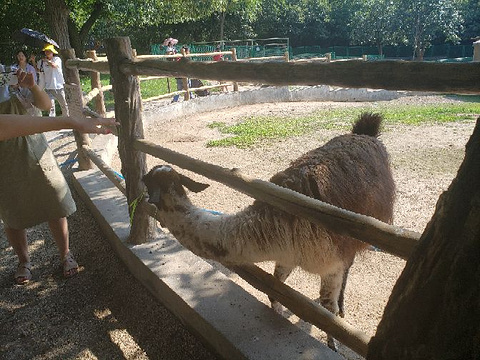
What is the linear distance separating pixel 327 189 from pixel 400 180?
3.86 m

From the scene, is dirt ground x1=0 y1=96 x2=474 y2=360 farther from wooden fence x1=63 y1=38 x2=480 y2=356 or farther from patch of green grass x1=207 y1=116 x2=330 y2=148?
patch of green grass x1=207 y1=116 x2=330 y2=148

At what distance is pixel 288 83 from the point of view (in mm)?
1863

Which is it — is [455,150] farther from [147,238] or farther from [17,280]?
[17,280]

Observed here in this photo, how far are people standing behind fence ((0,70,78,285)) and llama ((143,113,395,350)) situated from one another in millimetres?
1133

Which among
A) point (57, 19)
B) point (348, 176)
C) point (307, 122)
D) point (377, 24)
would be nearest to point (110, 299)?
point (348, 176)

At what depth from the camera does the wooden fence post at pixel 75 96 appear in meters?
4.05

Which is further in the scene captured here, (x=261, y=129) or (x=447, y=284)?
(x=261, y=129)

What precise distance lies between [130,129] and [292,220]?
4.86 feet

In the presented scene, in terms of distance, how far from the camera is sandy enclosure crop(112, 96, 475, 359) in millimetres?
3404

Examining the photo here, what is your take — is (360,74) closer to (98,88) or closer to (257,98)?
(98,88)

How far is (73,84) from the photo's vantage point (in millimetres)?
4918

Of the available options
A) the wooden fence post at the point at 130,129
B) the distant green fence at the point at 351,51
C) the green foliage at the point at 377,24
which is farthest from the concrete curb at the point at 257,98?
the green foliage at the point at 377,24

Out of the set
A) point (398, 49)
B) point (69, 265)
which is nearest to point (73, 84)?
point (69, 265)

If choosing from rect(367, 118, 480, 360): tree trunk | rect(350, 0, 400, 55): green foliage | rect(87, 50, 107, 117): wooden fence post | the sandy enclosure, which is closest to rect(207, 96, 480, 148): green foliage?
the sandy enclosure
